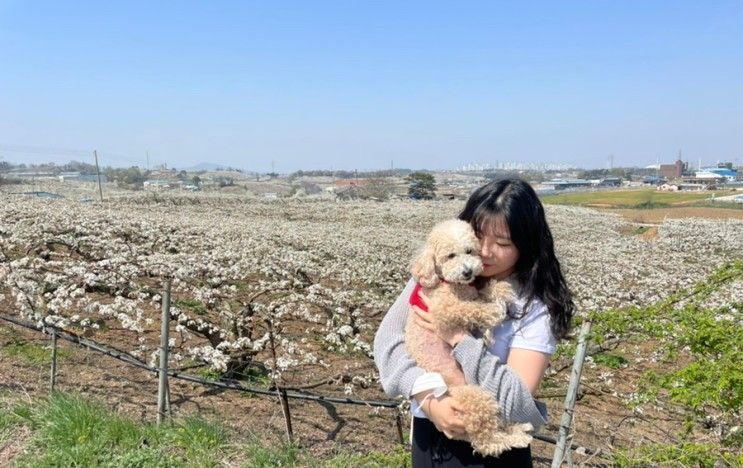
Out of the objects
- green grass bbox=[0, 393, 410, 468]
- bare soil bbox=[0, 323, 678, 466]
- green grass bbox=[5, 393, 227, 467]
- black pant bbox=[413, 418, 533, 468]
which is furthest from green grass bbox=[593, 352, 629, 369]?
black pant bbox=[413, 418, 533, 468]

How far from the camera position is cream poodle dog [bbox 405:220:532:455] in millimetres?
1602

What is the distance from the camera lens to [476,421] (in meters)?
1.58

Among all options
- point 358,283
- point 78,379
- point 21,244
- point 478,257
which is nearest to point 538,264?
point 478,257

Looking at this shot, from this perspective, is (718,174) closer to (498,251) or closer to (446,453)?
(498,251)

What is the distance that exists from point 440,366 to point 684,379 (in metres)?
1.96

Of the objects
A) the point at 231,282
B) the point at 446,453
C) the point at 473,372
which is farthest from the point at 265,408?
the point at 473,372

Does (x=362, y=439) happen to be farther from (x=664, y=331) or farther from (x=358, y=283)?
(x=358, y=283)

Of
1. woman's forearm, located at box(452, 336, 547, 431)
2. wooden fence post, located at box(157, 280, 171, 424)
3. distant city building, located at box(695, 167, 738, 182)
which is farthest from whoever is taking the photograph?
distant city building, located at box(695, 167, 738, 182)

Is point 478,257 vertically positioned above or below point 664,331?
above

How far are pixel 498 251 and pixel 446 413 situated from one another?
1.94ft

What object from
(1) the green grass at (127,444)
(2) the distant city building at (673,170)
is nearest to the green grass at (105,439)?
(1) the green grass at (127,444)

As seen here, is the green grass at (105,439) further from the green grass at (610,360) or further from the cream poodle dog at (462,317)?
the green grass at (610,360)

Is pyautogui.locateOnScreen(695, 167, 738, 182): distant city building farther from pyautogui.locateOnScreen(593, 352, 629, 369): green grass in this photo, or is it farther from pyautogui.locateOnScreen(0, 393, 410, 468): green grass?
pyautogui.locateOnScreen(0, 393, 410, 468): green grass

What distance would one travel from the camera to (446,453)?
71.8 inches
